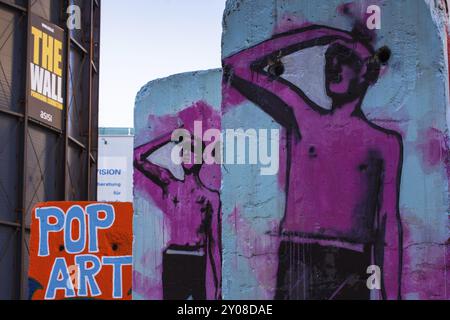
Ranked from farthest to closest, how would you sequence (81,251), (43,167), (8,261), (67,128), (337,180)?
(67,128), (43,167), (8,261), (81,251), (337,180)

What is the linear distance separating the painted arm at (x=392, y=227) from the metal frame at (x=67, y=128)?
46.4ft

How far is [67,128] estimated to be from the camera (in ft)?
67.8

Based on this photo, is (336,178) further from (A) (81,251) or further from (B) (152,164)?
(A) (81,251)

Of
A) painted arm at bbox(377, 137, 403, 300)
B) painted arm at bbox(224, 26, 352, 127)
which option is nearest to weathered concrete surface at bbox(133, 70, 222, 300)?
painted arm at bbox(224, 26, 352, 127)

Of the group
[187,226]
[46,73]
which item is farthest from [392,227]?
[46,73]

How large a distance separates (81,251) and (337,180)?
608 cm

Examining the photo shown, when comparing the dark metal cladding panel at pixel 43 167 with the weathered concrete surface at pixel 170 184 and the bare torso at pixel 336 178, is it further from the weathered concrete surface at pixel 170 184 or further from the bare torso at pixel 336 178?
the bare torso at pixel 336 178

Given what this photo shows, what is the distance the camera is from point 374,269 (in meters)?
5.21

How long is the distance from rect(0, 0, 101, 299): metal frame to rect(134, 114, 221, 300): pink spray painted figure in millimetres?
9656

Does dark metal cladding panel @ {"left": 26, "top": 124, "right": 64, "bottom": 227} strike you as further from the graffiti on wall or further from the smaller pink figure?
the graffiti on wall

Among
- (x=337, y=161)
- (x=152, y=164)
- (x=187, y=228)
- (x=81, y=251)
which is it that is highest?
(x=152, y=164)

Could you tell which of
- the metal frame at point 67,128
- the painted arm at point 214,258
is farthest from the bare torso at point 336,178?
the metal frame at point 67,128
